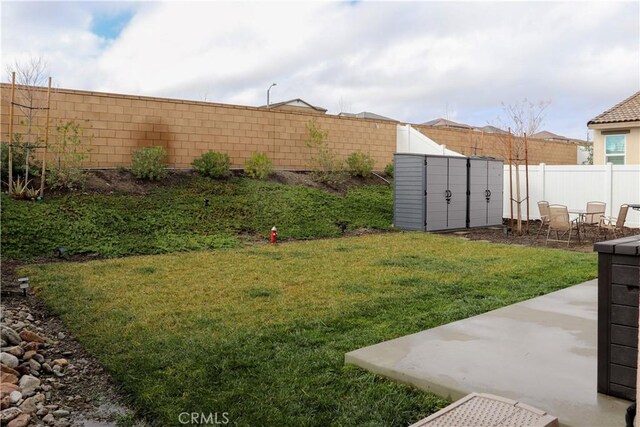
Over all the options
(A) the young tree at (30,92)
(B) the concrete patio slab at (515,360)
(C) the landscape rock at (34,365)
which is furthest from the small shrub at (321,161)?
(C) the landscape rock at (34,365)

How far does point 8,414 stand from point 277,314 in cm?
239

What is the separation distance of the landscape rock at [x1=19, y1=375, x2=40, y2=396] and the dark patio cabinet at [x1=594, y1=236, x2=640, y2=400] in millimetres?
3401

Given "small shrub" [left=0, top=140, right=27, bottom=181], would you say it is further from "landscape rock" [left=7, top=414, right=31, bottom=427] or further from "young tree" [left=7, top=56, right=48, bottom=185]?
"landscape rock" [left=7, top=414, right=31, bottom=427]

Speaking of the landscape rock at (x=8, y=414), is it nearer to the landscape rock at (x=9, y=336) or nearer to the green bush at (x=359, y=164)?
the landscape rock at (x=9, y=336)

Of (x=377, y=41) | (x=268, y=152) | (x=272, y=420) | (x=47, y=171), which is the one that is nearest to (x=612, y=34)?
(x=272, y=420)

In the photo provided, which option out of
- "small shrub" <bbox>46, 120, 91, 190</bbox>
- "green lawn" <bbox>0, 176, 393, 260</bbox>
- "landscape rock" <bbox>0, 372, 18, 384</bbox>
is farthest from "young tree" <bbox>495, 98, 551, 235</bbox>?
"landscape rock" <bbox>0, 372, 18, 384</bbox>

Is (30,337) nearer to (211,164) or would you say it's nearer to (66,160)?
(66,160)

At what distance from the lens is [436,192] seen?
12859 millimetres

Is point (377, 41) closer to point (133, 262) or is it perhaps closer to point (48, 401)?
point (133, 262)

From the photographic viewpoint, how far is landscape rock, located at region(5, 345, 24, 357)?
12.0ft

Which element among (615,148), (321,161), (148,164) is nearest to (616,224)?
(615,148)

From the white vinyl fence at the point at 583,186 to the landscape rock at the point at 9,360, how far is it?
45.3 ft

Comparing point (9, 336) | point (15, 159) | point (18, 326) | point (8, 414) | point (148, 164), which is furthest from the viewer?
point (148, 164)

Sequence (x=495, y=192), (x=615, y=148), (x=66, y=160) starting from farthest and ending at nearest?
1. (x=615, y=148)
2. (x=495, y=192)
3. (x=66, y=160)
